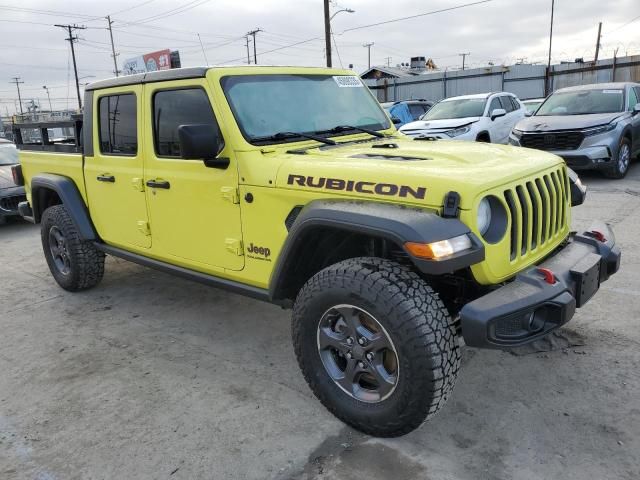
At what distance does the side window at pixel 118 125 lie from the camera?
3846 mm

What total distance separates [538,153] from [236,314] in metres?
2.54

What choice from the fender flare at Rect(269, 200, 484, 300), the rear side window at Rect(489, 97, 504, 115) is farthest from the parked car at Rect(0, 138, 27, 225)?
the rear side window at Rect(489, 97, 504, 115)

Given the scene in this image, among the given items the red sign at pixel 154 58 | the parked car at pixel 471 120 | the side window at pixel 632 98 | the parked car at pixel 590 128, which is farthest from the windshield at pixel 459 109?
the red sign at pixel 154 58

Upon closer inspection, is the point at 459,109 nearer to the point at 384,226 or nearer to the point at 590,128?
the point at 590,128

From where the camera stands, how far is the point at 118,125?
4016mm

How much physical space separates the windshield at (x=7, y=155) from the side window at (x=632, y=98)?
35.0 feet

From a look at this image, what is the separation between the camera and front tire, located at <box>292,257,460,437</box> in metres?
2.30

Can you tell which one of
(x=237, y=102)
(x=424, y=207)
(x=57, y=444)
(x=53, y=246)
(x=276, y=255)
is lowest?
(x=57, y=444)

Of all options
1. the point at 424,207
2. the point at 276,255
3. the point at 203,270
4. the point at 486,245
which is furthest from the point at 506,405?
the point at 203,270

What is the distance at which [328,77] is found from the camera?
3.80 metres

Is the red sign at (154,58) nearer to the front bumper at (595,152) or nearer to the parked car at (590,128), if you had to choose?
the parked car at (590,128)

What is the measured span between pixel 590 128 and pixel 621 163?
966mm

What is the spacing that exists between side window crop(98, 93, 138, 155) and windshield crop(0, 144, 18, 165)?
5.84m

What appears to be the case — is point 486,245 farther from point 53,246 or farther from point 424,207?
point 53,246
